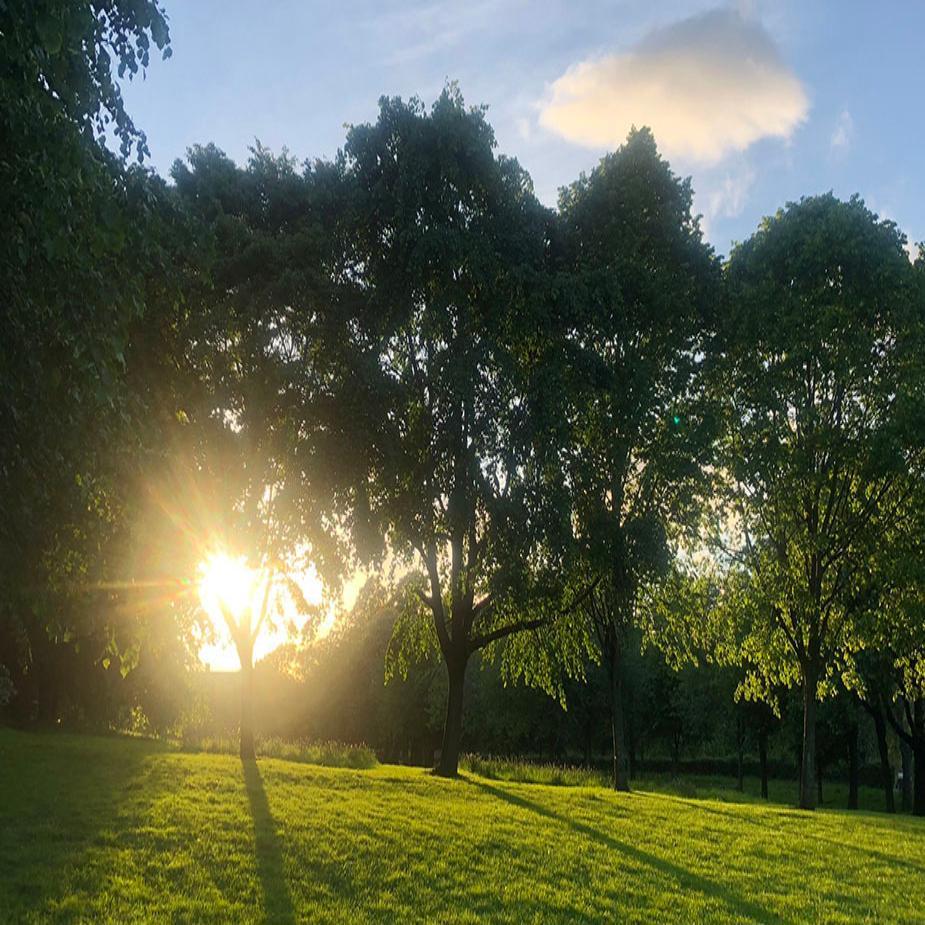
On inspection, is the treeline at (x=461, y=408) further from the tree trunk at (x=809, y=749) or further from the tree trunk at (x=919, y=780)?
the tree trunk at (x=919, y=780)

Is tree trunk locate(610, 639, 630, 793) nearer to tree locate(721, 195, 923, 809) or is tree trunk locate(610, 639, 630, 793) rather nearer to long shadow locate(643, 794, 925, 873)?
long shadow locate(643, 794, 925, 873)

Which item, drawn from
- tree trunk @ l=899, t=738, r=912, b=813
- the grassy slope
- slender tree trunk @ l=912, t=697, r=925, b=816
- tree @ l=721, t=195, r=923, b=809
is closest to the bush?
tree @ l=721, t=195, r=923, b=809

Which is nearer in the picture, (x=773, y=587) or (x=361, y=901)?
(x=361, y=901)

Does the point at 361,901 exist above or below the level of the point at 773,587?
below

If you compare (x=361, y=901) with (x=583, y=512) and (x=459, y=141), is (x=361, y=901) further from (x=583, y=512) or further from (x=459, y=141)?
(x=459, y=141)

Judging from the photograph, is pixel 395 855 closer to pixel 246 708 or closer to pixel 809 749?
pixel 246 708

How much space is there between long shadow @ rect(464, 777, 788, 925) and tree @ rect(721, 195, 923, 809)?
11.5 m

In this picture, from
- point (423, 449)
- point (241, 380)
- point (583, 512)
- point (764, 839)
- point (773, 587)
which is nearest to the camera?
point (764, 839)

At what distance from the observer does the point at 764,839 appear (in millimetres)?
15891

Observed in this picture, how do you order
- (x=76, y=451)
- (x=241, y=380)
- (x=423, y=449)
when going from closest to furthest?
(x=76, y=451)
(x=241, y=380)
(x=423, y=449)

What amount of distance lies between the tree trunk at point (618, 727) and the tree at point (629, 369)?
0.07m

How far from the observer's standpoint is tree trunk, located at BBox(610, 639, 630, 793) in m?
25.8

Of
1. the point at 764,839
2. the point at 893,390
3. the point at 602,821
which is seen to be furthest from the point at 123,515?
the point at 893,390

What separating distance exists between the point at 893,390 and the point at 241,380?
60.5 feet
